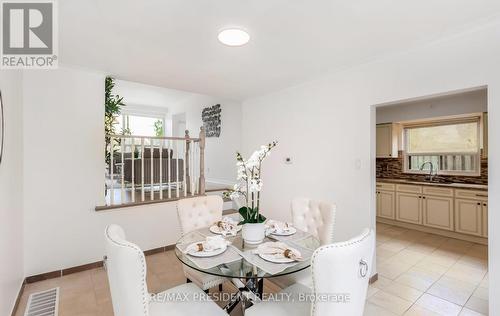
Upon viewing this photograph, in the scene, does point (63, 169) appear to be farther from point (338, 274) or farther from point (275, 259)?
point (338, 274)

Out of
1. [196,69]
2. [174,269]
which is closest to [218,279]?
[174,269]

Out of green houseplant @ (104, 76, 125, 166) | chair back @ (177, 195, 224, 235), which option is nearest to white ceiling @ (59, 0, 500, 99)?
green houseplant @ (104, 76, 125, 166)

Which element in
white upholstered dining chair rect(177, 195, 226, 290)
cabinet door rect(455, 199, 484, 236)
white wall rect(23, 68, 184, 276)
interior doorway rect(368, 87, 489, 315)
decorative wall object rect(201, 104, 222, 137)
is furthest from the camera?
decorative wall object rect(201, 104, 222, 137)

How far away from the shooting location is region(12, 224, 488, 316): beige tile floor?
2158 millimetres

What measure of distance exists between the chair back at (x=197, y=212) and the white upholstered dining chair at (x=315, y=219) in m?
0.83

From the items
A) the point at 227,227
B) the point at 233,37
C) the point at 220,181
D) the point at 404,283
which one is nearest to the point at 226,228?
the point at 227,227

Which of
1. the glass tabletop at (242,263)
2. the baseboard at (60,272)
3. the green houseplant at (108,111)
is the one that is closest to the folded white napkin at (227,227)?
the glass tabletop at (242,263)

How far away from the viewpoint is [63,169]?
277 cm

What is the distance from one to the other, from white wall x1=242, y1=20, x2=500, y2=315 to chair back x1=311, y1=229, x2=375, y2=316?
4.92 feet

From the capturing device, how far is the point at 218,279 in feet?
6.22

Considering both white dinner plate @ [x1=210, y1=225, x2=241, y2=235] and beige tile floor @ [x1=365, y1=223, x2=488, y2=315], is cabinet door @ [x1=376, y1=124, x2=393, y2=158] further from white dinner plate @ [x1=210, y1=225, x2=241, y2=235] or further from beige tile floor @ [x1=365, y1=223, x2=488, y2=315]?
white dinner plate @ [x1=210, y1=225, x2=241, y2=235]

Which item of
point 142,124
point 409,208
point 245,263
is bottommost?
point 409,208

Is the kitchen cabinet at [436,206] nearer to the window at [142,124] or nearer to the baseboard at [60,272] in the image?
the baseboard at [60,272]

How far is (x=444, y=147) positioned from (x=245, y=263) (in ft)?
15.5
